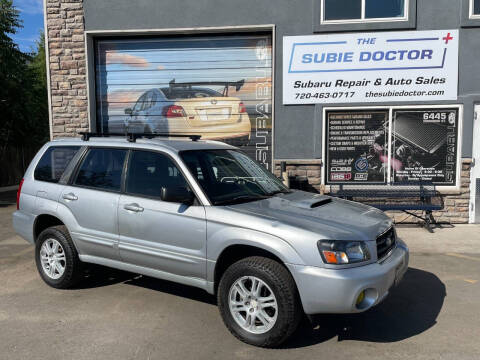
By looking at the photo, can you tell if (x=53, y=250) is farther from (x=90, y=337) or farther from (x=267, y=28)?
(x=267, y=28)

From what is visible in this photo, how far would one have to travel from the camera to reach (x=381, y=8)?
8.68m

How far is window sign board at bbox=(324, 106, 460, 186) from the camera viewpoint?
28.2 feet

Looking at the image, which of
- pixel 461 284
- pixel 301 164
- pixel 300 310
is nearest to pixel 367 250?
pixel 300 310

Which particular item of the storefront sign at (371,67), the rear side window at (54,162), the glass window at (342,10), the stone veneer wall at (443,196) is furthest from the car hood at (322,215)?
the glass window at (342,10)

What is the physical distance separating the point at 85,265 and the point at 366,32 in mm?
7267

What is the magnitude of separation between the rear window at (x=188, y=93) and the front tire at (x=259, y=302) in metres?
6.56

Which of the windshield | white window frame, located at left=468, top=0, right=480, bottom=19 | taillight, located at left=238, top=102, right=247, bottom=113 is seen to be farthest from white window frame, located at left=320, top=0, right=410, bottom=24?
the windshield

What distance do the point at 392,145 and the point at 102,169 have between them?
21.3ft

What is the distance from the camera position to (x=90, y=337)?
3.59 m

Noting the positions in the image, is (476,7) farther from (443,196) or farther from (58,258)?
(58,258)

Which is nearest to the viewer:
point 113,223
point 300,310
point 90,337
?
point 300,310

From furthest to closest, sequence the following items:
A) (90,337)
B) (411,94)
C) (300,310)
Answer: (411,94) → (90,337) → (300,310)

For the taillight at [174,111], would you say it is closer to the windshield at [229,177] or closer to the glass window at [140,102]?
the glass window at [140,102]

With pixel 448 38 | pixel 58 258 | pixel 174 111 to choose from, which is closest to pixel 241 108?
pixel 174 111
